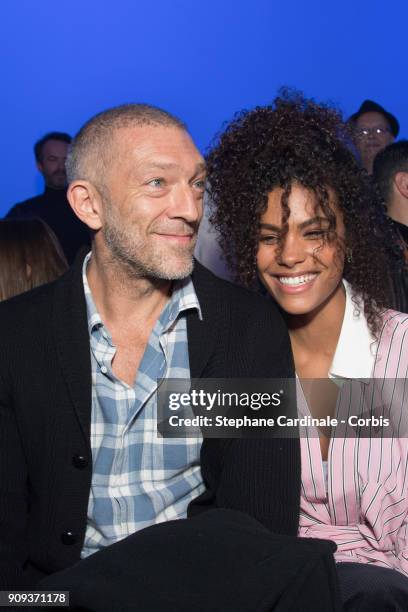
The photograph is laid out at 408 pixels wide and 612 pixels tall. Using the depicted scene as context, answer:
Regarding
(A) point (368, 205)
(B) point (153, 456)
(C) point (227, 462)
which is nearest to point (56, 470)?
(B) point (153, 456)

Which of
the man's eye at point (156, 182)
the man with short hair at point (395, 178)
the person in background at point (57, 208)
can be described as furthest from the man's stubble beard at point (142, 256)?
the person in background at point (57, 208)

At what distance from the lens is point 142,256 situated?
6.14 ft

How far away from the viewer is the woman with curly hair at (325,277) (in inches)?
75.3

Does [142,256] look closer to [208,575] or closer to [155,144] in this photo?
[155,144]

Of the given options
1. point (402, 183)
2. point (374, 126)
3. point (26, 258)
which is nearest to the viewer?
point (26, 258)

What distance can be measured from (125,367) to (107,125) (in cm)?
61

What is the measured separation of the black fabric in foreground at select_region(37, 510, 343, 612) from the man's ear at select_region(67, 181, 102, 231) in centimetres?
85

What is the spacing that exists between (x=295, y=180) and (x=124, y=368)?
655mm

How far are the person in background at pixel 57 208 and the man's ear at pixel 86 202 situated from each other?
196 centimetres

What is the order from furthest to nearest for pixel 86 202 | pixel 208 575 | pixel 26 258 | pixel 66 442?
pixel 26 258 < pixel 86 202 < pixel 66 442 < pixel 208 575

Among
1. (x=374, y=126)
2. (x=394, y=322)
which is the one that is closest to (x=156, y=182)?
(x=394, y=322)

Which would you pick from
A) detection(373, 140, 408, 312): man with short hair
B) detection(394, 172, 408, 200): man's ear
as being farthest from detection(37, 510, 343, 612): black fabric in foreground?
detection(394, 172, 408, 200): man's ear

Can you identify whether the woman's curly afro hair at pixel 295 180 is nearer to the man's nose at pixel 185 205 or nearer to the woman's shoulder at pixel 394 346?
the woman's shoulder at pixel 394 346

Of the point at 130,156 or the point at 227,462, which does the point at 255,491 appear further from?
the point at 130,156
